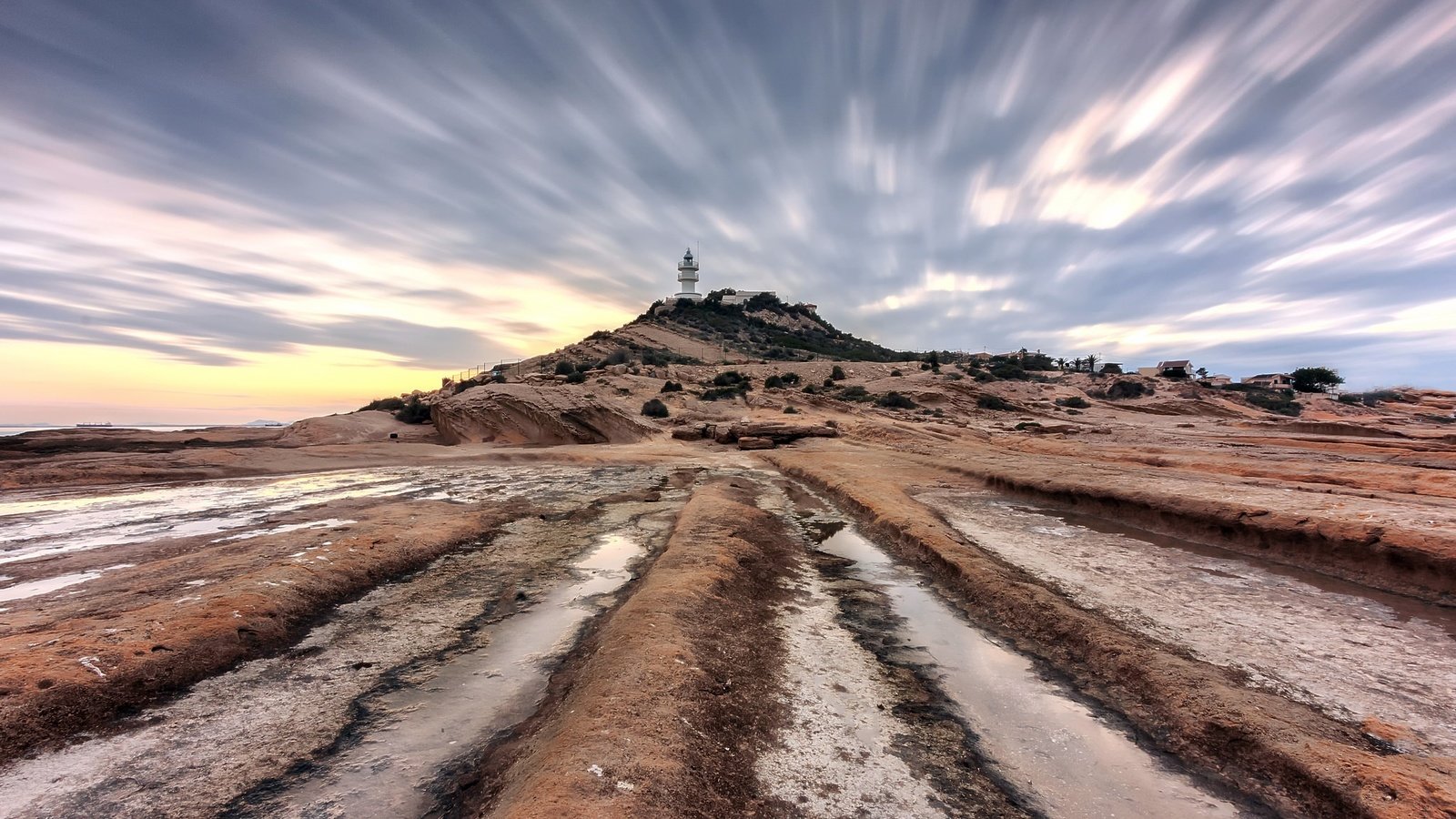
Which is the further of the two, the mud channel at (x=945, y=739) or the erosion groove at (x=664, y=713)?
the mud channel at (x=945, y=739)

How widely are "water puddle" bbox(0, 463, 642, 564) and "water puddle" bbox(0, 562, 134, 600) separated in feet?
5.51

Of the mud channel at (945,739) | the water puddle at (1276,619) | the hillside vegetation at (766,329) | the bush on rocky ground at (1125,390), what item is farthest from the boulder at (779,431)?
the hillside vegetation at (766,329)

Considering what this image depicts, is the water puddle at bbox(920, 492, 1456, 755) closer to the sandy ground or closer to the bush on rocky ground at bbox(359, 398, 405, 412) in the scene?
the sandy ground

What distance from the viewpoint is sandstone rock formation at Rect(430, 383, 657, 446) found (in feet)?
92.3

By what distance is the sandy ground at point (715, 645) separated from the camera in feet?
12.3

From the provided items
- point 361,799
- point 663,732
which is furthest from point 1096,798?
point 361,799

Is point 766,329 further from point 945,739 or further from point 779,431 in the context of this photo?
point 945,739

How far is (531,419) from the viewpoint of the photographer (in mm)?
28219

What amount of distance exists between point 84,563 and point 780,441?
23.7 meters

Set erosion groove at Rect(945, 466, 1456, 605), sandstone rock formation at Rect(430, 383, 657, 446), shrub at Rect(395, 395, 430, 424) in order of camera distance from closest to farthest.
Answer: erosion groove at Rect(945, 466, 1456, 605), sandstone rock formation at Rect(430, 383, 657, 446), shrub at Rect(395, 395, 430, 424)

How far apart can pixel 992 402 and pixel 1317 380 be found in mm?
43299

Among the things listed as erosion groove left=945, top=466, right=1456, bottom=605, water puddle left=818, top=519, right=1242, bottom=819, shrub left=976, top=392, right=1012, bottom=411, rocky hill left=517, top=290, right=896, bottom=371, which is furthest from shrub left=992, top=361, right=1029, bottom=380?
water puddle left=818, top=519, right=1242, bottom=819

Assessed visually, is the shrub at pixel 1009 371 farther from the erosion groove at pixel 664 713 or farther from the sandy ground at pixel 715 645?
the erosion groove at pixel 664 713

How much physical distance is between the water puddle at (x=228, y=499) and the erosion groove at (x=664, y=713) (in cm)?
848
